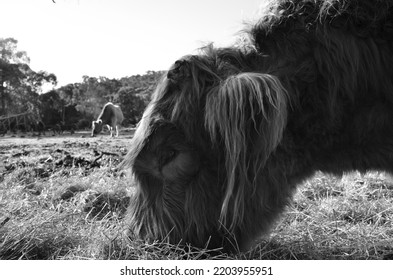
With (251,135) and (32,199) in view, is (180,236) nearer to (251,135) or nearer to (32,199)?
(251,135)

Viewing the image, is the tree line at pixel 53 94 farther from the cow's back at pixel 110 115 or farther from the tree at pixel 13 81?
the cow's back at pixel 110 115

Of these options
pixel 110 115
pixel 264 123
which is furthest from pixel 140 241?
pixel 110 115

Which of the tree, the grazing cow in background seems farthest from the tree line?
the grazing cow in background

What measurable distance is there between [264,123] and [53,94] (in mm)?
22425

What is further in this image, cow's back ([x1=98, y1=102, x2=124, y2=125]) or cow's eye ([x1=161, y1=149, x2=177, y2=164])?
cow's back ([x1=98, y1=102, x2=124, y2=125])

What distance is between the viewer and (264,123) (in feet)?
6.50

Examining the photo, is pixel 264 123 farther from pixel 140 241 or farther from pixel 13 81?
pixel 13 81

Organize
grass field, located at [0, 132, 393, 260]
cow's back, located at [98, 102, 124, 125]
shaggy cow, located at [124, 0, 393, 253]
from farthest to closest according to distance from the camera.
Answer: cow's back, located at [98, 102, 124, 125] → grass field, located at [0, 132, 393, 260] → shaggy cow, located at [124, 0, 393, 253]

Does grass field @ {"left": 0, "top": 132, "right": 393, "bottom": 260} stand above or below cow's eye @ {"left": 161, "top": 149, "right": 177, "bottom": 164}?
below

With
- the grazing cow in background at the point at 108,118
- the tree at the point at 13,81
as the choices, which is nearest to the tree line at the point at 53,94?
the tree at the point at 13,81

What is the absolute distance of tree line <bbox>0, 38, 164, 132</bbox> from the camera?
27.8 feet

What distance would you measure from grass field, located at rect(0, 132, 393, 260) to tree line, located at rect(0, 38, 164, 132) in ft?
3.65

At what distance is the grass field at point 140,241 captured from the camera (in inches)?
88.5

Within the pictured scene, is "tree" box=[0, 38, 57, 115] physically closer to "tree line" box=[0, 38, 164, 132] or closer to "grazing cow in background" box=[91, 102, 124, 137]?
"tree line" box=[0, 38, 164, 132]
